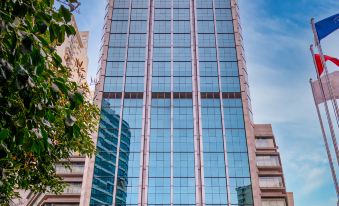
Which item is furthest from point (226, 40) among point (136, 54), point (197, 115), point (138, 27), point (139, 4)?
point (139, 4)

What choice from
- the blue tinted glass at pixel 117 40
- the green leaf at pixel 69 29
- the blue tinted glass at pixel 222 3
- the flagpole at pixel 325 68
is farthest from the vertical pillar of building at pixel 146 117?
the green leaf at pixel 69 29

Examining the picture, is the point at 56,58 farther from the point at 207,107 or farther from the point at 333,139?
the point at 207,107

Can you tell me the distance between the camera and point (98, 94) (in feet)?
195

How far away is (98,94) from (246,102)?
2413 centimetres

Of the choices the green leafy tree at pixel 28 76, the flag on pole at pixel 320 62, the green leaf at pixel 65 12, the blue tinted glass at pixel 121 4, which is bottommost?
the green leafy tree at pixel 28 76

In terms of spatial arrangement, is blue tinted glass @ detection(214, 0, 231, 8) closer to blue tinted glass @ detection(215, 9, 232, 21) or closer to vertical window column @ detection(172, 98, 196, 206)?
blue tinted glass @ detection(215, 9, 232, 21)

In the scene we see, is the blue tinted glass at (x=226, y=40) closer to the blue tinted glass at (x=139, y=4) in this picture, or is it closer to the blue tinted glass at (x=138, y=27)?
the blue tinted glass at (x=138, y=27)

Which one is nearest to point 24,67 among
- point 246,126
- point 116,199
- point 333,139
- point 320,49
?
point 333,139

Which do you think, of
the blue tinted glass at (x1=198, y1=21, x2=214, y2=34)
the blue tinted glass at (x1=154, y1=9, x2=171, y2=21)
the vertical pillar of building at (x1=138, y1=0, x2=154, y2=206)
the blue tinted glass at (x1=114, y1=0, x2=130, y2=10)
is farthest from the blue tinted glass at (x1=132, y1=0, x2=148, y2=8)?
the blue tinted glass at (x1=198, y1=21, x2=214, y2=34)

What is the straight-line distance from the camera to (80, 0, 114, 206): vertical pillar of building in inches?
2068

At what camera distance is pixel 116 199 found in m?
51.2

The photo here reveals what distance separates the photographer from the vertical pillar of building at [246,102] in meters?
52.4

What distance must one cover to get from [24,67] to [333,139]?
17.1 meters

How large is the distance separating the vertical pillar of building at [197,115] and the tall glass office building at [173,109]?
151mm
